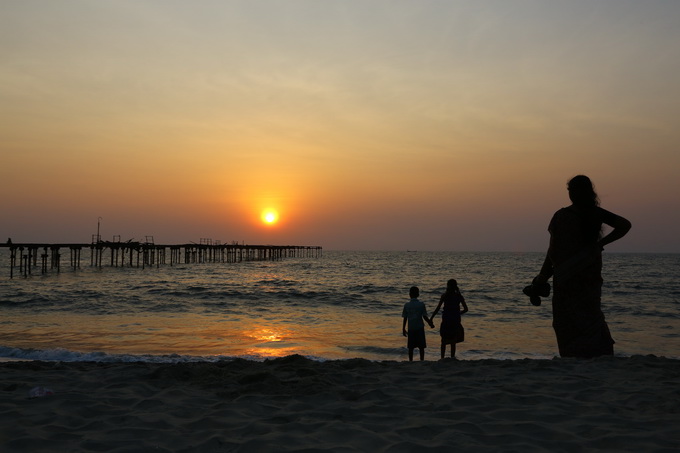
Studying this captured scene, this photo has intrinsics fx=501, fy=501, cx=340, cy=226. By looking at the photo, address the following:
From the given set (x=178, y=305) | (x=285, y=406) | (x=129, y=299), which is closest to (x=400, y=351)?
(x=285, y=406)

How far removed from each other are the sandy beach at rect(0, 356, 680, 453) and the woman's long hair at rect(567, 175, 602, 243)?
170 cm

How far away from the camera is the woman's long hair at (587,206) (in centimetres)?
525

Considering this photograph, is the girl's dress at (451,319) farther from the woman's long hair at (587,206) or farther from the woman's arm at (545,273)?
the woman's long hair at (587,206)

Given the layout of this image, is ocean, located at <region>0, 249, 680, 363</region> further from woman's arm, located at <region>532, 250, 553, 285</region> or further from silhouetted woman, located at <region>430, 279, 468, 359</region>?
woman's arm, located at <region>532, 250, 553, 285</region>

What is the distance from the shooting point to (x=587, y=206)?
527 centimetres

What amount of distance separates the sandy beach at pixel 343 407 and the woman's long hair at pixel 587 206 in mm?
1699

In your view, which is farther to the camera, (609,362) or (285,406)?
(609,362)

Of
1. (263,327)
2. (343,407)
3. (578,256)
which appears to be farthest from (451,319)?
(263,327)

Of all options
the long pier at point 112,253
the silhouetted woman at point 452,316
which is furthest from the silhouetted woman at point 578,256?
the long pier at point 112,253

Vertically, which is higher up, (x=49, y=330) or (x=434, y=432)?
(x=434, y=432)

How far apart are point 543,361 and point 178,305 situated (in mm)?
20579

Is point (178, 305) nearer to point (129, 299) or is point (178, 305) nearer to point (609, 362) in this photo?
point (129, 299)

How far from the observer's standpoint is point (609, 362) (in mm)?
6621

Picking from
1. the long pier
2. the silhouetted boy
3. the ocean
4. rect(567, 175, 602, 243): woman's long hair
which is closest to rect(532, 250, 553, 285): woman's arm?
rect(567, 175, 602, 243): woman's long hair
